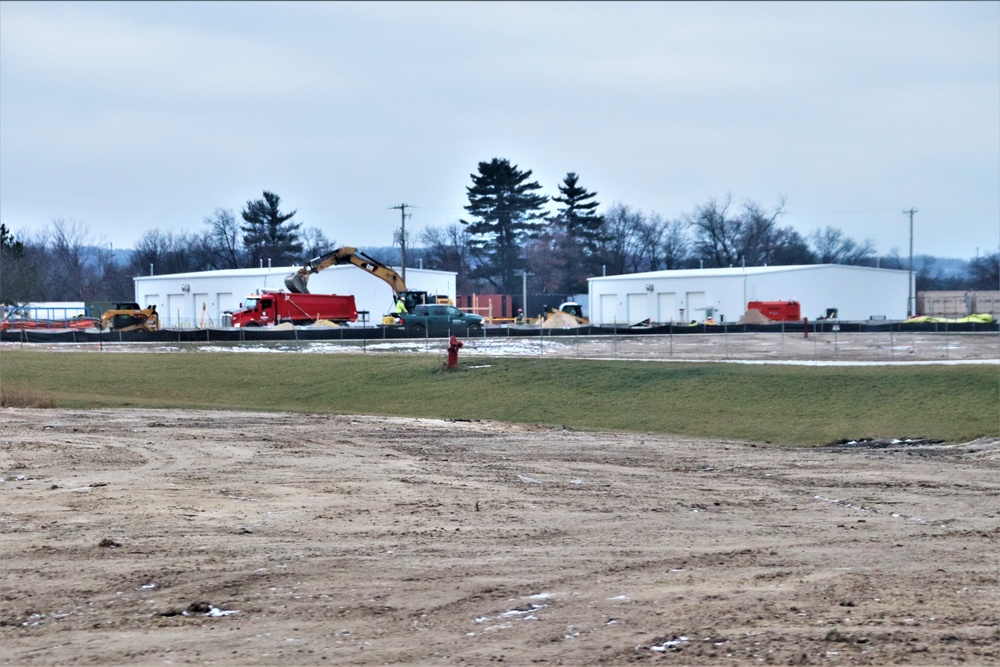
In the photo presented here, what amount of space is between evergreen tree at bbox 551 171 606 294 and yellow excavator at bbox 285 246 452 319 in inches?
1649

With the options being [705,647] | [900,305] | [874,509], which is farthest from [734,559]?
[900,305]

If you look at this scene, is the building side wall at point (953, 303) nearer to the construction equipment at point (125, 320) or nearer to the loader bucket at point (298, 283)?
the loader bucket at point (298, 283)

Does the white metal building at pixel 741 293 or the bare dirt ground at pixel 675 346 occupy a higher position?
the white metal building at pixel 741 293

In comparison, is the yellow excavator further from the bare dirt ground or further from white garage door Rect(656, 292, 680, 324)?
white garage door Rect(656, 292, 680, 324)

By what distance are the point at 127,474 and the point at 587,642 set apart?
380 inches

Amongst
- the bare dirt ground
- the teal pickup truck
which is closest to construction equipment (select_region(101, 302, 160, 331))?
the bare dirt ground

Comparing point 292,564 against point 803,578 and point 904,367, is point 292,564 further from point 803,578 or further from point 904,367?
point 904,367

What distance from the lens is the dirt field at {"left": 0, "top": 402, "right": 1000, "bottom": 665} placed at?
7504 mm

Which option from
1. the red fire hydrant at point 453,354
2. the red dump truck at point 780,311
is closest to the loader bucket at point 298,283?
the red dump truck at point 780,311

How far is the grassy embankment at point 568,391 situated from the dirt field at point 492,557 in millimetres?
5001

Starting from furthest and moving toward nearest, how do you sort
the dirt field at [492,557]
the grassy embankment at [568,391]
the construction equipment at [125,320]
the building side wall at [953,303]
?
1. the building side wall at [953,303]
2. the construction equipment at [125,320]
3. the grassy embankment at [568,391]
4. the dirt field at [492,557]

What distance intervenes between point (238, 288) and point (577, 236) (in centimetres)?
4442

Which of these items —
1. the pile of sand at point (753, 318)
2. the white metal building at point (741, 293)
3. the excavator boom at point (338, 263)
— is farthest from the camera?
the white metal building at point (741, 293)

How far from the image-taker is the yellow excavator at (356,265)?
63500mm
